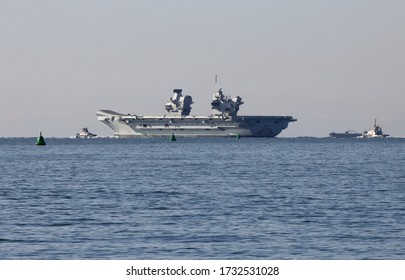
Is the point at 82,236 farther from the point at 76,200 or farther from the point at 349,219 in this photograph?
the point at 76,200

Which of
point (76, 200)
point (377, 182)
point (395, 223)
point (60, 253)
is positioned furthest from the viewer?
point (377, 182)

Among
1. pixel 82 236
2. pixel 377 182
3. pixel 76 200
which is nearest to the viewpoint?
pixel 82 236

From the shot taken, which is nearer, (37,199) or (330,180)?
(37,199)

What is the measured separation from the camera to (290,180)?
56312 mm

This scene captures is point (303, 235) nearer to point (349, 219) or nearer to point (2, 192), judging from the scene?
point (349, 219)

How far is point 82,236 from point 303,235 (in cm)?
642

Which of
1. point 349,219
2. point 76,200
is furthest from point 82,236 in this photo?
point 76,200

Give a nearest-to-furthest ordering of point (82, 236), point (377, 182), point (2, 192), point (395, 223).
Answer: point (82, 236), point (395, 223), point (2, 192), point (377, 182)
